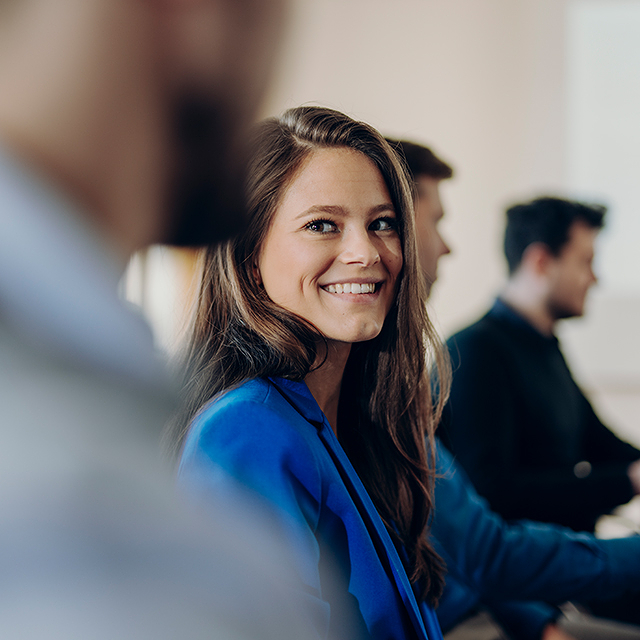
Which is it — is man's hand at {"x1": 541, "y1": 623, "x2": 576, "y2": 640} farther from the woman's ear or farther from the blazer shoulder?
the woman's ear

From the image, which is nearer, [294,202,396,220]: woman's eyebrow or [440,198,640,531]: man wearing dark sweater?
[294,202,396,220]: woman's eyebrow

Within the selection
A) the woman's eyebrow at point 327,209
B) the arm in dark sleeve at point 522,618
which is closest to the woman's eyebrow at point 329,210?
the woman's eyebrow at point 327,209

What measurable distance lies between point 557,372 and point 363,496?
4.58ft

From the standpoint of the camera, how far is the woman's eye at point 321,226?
2.31ft

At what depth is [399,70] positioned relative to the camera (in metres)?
2.73

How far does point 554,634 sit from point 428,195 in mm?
938

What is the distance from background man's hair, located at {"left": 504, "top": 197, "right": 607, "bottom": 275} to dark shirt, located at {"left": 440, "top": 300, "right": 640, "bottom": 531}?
0.28 meters

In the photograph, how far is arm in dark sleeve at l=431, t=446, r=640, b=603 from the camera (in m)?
1.04

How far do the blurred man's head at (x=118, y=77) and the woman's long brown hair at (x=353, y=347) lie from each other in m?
0.40

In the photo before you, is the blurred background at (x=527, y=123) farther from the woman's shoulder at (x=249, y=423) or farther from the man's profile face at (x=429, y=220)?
the woman's shoulder at (x=249, y=423)

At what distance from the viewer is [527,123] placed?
2.80m

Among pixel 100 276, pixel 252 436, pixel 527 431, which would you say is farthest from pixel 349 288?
pixel 527 431

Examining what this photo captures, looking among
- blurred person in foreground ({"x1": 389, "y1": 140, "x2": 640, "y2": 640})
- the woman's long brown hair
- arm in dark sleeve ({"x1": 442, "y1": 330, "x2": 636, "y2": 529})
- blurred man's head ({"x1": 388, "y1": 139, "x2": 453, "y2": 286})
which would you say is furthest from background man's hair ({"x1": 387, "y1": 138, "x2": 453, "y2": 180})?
the woman's long brown hair

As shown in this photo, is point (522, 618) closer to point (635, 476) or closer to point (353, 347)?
point (635, 476)
